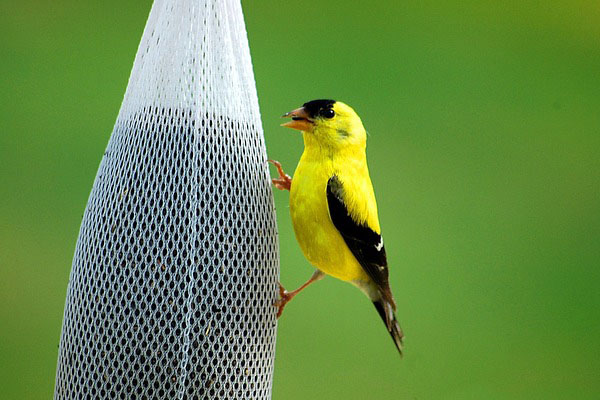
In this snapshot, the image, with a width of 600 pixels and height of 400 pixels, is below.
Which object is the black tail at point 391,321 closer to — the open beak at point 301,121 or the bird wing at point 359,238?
the bird wing at point 359,238

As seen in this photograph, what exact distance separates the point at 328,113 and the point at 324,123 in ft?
0.15

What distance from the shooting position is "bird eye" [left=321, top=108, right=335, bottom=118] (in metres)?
3.04

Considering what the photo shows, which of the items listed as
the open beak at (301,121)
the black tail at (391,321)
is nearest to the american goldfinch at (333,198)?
the open beak at (301,121)

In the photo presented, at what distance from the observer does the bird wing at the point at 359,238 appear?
2939mm

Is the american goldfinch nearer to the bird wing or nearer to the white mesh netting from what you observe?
the bird wing

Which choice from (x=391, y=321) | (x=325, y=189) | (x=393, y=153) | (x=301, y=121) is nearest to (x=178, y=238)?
(x=325, y=189)

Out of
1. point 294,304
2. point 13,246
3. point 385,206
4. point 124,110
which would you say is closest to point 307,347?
point 294,304

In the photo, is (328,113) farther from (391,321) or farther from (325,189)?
(391,321)

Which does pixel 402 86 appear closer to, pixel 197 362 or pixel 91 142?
pixel 91 142

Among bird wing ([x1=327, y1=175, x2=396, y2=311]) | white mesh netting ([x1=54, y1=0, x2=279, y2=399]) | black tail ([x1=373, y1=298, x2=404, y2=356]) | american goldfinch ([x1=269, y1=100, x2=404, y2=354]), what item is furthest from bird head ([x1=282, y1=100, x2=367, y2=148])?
black tail ([x1=373, y1=298, x2=404, y2=356])

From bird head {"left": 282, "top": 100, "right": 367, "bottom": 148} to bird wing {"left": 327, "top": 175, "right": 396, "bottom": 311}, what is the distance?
0.17 meters

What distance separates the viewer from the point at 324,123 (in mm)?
3039

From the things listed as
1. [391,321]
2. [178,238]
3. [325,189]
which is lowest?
[391,321]

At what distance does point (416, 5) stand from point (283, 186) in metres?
4.62
